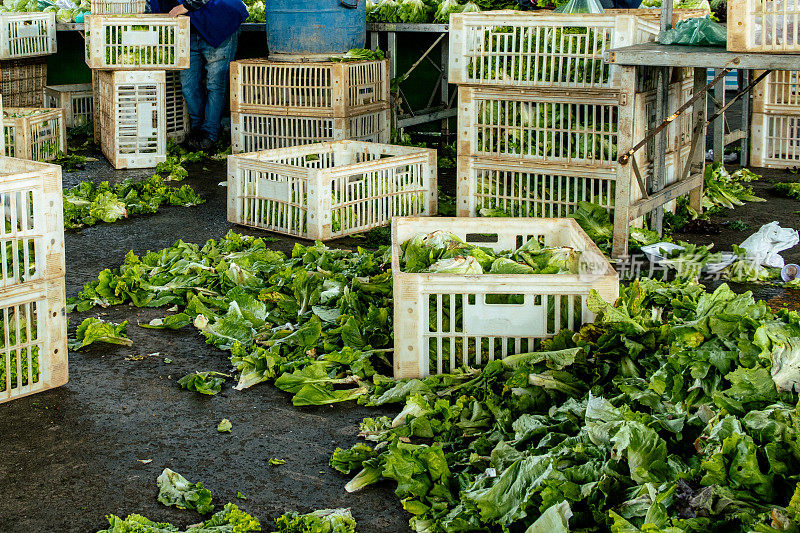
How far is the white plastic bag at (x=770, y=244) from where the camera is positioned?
595 centimetres

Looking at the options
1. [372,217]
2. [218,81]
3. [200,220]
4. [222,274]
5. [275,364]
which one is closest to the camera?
[275,364]

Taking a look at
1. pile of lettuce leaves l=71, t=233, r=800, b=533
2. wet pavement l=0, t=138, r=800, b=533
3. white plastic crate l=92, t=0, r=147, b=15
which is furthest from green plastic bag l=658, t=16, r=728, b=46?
white plastic crate l=92, t=0, r=147, b=15

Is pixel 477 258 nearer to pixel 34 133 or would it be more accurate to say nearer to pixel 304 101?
pixel 304 101

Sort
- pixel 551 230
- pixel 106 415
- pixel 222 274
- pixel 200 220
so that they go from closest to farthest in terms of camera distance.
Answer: pixel 106 415 → pixel 551 230 → pixel 222 274 → pixel 200 220

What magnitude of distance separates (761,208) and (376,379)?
4796 mm

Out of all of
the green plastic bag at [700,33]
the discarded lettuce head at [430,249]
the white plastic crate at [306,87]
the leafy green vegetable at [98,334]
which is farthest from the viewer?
the white plastic crate at [306,87]

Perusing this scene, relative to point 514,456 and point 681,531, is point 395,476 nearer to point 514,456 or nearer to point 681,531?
point 514,456

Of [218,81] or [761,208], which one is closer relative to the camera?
[761,208]

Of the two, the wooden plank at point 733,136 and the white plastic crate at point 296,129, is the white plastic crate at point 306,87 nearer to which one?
the white plastic crate at point 296,129

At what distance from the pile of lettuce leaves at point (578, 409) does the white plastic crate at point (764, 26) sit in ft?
5.03

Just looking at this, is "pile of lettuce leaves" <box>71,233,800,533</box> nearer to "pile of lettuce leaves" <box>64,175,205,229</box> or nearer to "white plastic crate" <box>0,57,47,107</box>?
"pile of lettuce leaves" <box>64,175,205,229</box>

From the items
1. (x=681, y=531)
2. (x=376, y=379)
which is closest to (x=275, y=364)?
(x=376, y=379)

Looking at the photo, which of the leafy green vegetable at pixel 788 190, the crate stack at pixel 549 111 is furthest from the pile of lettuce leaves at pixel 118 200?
the leafy green vegetable at pixel 788 190

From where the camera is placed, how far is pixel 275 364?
439 centimetres
